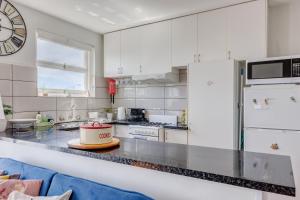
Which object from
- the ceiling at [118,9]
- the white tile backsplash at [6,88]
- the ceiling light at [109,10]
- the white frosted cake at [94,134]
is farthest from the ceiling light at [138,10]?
the white frosted cake at [94,134]

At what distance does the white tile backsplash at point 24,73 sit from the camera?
2562mm

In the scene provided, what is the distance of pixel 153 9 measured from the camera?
2.76 m

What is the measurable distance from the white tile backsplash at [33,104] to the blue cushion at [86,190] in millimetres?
1631

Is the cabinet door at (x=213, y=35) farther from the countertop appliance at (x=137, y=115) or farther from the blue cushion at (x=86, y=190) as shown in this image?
the blue cushion at (x=86, y=190)

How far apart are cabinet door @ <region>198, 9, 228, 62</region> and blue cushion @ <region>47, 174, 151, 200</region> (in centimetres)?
214

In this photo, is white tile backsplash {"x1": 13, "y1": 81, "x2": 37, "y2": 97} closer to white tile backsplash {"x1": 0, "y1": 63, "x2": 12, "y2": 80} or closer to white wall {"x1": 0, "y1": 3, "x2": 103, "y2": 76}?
white tile backsplash {"x1": 0, "y1": 63, "x2": 12, "y2": 80}

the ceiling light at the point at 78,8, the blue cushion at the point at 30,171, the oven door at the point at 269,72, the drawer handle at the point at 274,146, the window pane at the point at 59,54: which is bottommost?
the blue cushion at the point at 30,171

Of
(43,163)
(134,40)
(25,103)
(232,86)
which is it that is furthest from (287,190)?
(134,40)

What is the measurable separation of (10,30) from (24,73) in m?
0.50

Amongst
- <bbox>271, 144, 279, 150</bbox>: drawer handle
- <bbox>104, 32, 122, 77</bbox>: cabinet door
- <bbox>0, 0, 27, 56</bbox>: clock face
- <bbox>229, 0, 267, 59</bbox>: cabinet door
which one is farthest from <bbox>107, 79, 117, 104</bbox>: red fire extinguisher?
<bbox>271, 144, 279, 150</bbox>: drawer handle

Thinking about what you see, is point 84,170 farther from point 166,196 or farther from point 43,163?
point 166,196

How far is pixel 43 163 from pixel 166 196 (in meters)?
1.10

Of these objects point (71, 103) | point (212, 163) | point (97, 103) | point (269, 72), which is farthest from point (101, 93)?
point (212, 163)

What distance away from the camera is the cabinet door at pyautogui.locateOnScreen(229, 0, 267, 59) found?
2.43m
